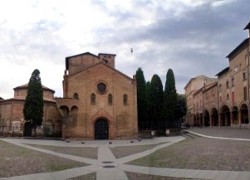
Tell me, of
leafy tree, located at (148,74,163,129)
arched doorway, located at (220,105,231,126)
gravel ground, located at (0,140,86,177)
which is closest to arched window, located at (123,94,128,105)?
leafy tree, located at (148,74,163,129)

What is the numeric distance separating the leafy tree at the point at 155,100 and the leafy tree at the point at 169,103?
35.8 inches

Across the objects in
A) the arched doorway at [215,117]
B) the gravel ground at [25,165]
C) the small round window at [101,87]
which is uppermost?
A: the small round window at [101,87]

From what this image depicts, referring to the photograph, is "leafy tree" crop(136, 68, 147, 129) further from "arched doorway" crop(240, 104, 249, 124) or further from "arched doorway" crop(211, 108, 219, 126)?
"arched doorway" crop(211, 108, 219, 126)

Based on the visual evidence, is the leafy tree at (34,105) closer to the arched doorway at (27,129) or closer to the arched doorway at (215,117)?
the arched doorway at (27,129)

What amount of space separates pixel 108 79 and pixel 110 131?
6.45 metres

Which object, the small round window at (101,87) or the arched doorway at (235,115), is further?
the arched doorway at (235,115)

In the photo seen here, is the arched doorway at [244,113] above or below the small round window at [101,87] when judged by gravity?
below

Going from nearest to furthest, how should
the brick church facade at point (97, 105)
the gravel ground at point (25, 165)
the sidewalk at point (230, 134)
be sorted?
the gravel ground at point (25, 165) → the sidewalk at point (230, 134) → the brick church facade at point (97, 105)

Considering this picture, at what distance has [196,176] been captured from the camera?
44.5 feet

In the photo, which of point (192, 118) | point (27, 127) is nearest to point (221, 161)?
point (27, 127)

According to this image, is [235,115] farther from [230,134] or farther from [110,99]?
[110,99]

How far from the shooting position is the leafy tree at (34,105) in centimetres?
4134

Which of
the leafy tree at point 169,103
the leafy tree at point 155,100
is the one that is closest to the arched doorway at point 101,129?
the leafy tree at point 155,100

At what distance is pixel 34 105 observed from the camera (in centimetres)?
4162
